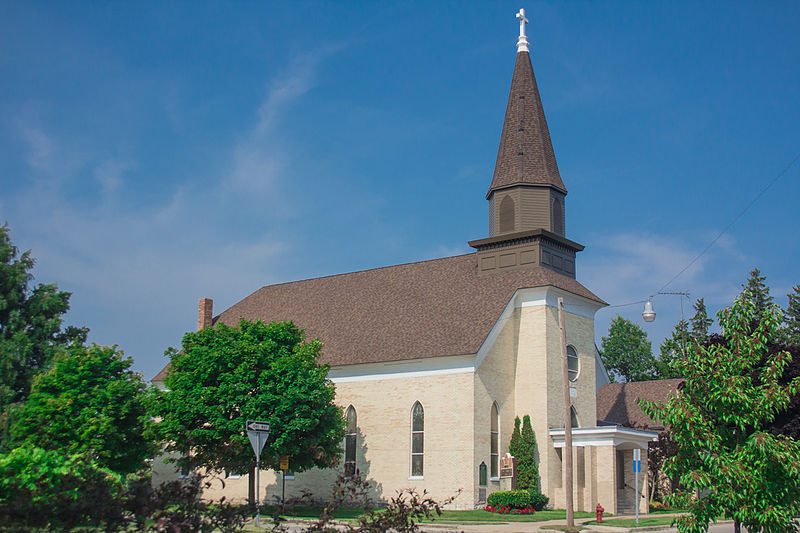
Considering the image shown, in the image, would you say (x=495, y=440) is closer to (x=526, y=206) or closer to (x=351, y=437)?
(x=351, y=437)

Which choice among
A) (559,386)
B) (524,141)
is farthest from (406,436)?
(524,141)

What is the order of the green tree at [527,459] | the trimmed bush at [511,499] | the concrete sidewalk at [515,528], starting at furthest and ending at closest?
the green tree at [527,459] → the trimmed bush at [511,499] → the concrete sidewalk at [515,528]

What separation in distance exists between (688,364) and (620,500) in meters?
24.1

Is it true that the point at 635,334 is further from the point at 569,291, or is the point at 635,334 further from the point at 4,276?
the point at 4,276

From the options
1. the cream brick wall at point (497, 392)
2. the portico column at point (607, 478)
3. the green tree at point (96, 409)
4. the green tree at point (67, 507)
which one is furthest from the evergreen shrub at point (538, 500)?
the green tree at point (67, 507)

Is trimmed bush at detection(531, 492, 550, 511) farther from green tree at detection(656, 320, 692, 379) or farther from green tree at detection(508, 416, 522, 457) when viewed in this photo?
green tree at detection(656, 320, 692, 379)

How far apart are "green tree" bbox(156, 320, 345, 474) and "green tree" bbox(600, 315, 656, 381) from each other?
1996 inches

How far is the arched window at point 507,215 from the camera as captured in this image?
133ft

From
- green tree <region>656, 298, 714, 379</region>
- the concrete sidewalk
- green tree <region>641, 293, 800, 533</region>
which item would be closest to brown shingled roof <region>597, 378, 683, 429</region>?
green tree <region>656, 298, 714, 379</region>

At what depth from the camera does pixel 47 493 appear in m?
7.83

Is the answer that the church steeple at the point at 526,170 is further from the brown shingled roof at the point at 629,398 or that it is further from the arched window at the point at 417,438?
the brown shingled roof at the point at 629,398

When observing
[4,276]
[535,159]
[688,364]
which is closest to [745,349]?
[688,364]

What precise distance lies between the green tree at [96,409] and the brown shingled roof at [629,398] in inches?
1249

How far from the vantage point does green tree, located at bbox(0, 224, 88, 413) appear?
49156 millimetres
